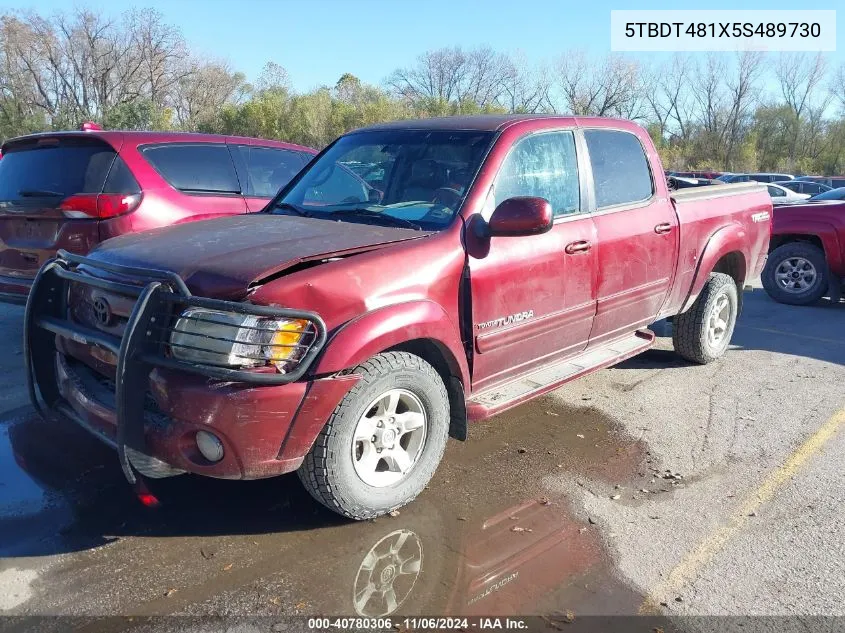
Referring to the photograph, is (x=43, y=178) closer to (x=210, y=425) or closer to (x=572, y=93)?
(x=210, y=425)

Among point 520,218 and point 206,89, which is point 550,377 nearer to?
point 520,218

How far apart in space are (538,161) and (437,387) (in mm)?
1634

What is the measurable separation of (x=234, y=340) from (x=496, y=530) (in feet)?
5.00

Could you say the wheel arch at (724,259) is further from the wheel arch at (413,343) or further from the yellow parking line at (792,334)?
the wheel arch at (413,343)

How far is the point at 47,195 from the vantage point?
5645 millimetres

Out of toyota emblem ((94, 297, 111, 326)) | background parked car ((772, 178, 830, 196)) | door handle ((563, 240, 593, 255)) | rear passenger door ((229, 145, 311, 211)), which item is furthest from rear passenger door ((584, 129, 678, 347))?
background parked car ((772, 178, 830, 196))

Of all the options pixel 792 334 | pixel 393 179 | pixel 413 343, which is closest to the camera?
pixel 413 343

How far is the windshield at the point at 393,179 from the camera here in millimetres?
3812

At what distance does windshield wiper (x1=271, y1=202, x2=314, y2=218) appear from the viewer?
13.7 feet

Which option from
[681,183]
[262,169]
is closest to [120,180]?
[262,169]

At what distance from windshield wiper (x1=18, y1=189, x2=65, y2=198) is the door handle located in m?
4.07

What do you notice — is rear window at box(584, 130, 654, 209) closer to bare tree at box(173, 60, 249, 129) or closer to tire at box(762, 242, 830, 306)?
tire at box(762, 242, 830, 306)

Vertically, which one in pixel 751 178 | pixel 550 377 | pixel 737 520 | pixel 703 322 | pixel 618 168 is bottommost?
pixel 737 520

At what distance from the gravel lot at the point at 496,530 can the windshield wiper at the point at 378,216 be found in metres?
1.38
